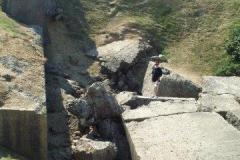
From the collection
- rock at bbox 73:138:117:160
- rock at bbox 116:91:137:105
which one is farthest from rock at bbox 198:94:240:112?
rock at bbox 73:138:117:160

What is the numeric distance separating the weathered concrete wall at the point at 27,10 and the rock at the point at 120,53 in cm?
227

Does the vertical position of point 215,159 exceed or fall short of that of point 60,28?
it falls short

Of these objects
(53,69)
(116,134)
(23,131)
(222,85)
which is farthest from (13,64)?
(222,85)

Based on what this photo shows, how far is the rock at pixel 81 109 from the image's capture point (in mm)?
14422

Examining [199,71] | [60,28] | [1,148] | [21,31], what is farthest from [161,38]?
[1,148]

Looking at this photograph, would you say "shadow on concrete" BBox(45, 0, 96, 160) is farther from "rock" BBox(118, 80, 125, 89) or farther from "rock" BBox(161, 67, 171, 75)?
"rock" BBox(161, 67, 171, 75)

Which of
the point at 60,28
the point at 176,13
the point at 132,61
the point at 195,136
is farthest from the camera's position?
the point at 176,13

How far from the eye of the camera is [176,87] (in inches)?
688

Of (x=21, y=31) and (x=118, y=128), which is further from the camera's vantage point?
(x=21, y=31)

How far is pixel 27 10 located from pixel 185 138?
29.9 feet

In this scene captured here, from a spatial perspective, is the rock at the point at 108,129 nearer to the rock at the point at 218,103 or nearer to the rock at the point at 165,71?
the rock at the point at 218,103

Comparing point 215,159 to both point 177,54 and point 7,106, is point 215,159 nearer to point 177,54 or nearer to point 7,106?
point 7,106

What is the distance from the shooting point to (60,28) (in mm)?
20406

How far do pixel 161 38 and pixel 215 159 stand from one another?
10.6 meters
